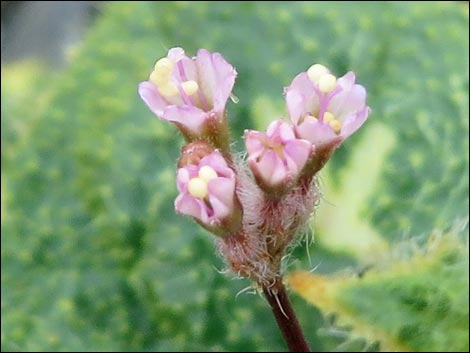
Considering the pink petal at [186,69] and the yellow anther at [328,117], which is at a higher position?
the pink petal at [186,69]

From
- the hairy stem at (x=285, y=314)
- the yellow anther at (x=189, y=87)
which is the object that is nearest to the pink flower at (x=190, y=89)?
the yellow anther at (x=189, y=87)

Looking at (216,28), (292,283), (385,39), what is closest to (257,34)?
(216,28)

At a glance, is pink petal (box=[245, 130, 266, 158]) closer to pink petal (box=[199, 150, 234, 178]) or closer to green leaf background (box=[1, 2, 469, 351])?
pink petal (box=[199, 150, 234, 178])

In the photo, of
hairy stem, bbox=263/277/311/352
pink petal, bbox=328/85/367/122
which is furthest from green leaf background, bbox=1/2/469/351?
pink petal, bbox=328/85/367/122

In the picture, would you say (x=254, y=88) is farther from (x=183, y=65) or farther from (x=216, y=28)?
(x=183, y=65)

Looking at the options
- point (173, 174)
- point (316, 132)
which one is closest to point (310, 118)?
point (316, 132)

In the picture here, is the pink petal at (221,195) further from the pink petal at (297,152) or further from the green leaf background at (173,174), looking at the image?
the green leaf background at (173,174)
